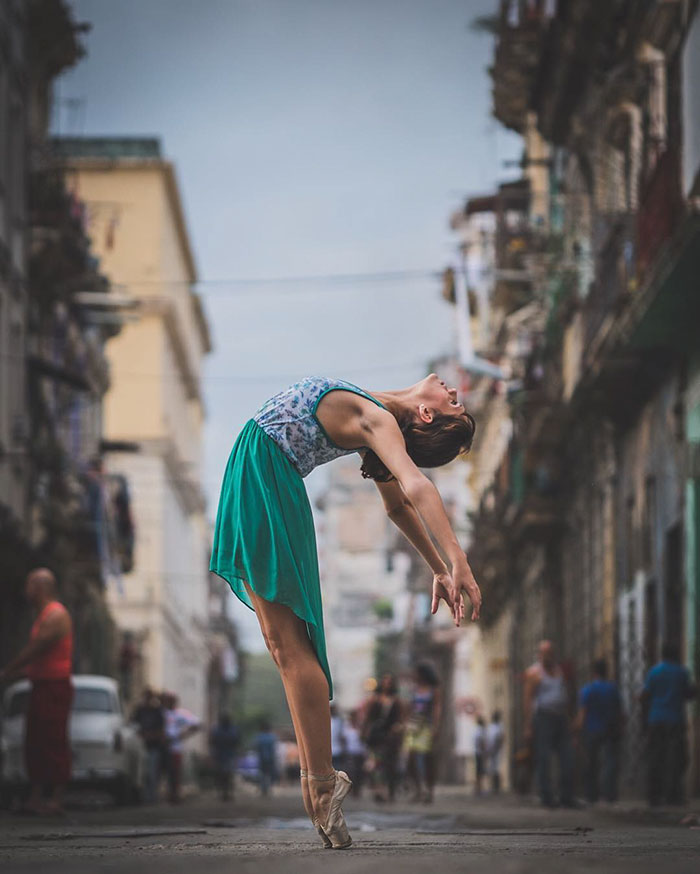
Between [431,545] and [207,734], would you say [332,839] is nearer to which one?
[431,545]

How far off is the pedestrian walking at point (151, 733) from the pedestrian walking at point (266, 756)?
817 cm

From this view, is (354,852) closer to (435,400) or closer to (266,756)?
(435,400)

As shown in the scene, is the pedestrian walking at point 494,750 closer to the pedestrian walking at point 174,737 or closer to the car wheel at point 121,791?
the pedestrian walking at point 174,737

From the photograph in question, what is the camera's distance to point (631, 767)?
2316cm

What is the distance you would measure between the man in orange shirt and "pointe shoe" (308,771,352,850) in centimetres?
645

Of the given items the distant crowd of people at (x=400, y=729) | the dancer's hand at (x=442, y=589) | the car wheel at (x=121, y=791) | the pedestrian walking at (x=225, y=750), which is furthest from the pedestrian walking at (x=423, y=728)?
the dancer's hand at (x=442, y=589)

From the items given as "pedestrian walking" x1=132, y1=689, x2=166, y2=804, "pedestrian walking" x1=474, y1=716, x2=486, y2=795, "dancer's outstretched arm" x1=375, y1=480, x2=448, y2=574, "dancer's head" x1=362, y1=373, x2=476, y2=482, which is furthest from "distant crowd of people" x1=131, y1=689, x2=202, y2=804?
"dancer's head" x1=362, y1=373, x2=476, y2=482

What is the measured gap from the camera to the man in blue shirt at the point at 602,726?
64.5 feet

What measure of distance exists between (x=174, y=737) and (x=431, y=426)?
20648 mm

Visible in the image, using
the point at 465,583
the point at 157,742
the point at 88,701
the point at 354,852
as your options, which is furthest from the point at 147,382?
the point at 354,852

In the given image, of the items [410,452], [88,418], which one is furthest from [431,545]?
[88,418]

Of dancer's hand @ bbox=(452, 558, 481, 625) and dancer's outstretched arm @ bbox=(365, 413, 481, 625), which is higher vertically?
dancer's outstretched arm @ bbox=(365, 413, 481, 625)

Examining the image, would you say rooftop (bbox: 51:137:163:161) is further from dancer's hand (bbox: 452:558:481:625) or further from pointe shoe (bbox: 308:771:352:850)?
dancer's hand (bbox: 452:558:481:625)

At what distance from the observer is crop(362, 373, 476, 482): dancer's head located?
22.1ft
